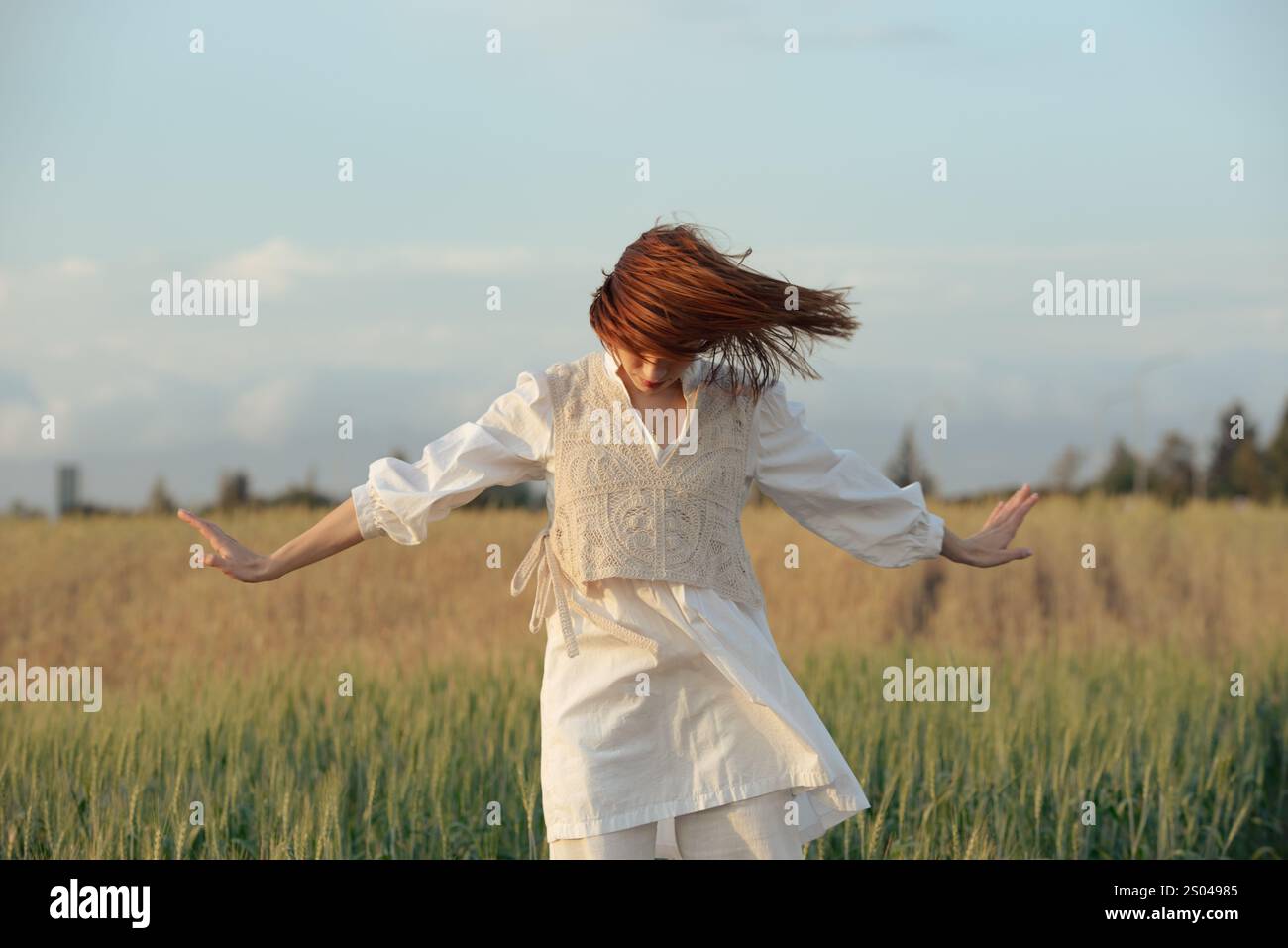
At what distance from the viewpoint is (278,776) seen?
4.68 meters

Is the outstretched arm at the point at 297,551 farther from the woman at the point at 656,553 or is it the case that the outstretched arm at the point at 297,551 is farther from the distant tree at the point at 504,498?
the distant tree at the point at 504,498

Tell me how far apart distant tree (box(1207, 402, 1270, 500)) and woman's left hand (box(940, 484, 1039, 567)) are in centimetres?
1145

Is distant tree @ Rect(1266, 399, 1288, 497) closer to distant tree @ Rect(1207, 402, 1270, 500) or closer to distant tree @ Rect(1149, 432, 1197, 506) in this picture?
distant tree @ Rect(1207, 402, 1270, 500)

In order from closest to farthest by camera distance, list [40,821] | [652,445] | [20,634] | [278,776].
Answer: [652,445]
[40,821]
[278,776]
[20,634]

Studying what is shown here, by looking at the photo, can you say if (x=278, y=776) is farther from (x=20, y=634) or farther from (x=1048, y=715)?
(x=20, y=634)

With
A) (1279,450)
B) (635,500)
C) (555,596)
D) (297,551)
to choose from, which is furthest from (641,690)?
(1279,450)

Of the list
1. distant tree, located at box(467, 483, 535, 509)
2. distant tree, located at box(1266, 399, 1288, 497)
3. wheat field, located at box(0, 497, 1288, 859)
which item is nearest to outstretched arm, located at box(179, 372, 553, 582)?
wheat field, located at box(0, 497, 1288, 859)

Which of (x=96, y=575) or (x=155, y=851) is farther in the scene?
(x=96, y=575)

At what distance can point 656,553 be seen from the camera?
286 cm

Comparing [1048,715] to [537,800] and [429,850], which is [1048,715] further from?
[429,850]

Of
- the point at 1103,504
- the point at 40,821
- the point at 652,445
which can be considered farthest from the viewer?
the point at 1103,504

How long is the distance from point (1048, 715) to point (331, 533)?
373cm

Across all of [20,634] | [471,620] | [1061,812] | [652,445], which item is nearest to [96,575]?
[20,634]

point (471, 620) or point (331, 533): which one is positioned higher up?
point (331, 533)
